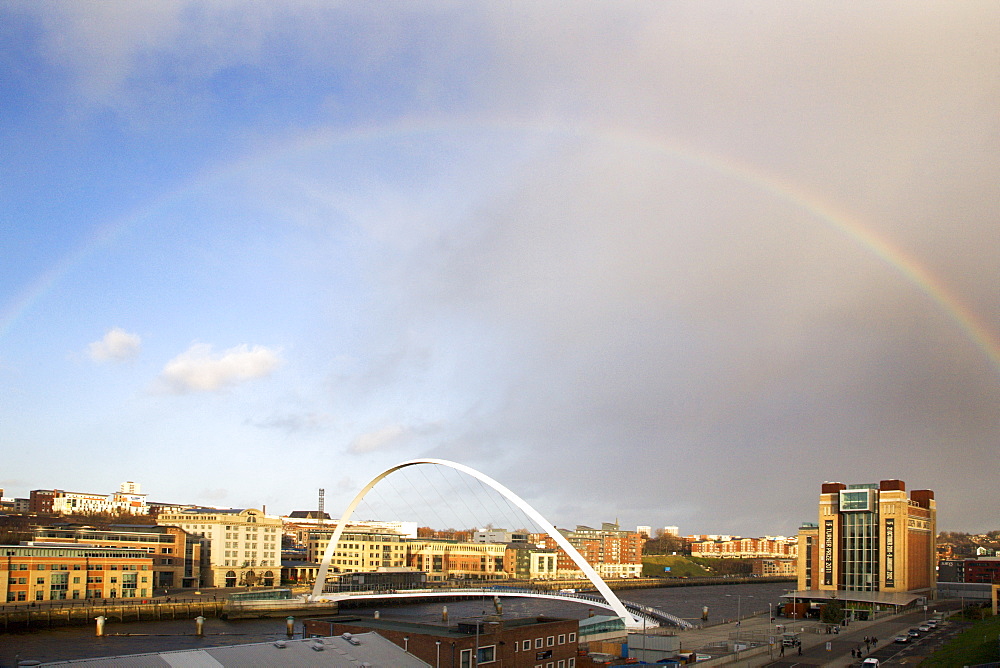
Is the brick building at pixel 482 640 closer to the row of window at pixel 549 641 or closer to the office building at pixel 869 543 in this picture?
the row of window at pixel 549 641

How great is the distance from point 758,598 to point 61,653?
7684cm

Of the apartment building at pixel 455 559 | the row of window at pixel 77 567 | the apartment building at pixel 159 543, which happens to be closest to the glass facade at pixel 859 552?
the apartment building at pixel 455 559

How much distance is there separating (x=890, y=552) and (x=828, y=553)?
490 centimetres

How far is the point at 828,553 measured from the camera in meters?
71.7

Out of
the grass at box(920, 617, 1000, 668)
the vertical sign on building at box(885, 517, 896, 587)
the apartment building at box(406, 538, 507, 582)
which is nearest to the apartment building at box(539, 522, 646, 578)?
the apartment building at box(406, 538, 507, 582)

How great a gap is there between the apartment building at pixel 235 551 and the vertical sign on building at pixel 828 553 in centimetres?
4911

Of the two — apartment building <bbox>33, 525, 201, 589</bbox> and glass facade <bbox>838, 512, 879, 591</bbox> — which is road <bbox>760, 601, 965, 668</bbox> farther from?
apartment building <bbox>33, 525, 201, 589</bbox>

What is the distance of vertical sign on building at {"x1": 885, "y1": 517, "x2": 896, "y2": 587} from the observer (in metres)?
68.1

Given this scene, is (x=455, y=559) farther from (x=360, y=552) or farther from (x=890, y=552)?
(x=890, y=552)

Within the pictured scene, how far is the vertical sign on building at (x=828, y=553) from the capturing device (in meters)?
71.1

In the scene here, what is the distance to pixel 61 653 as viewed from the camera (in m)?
36.5

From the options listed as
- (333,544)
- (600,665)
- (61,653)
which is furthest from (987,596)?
(61,653)

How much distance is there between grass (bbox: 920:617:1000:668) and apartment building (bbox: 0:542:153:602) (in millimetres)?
47834

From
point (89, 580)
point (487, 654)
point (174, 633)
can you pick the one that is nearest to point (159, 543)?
point (89, 580)
